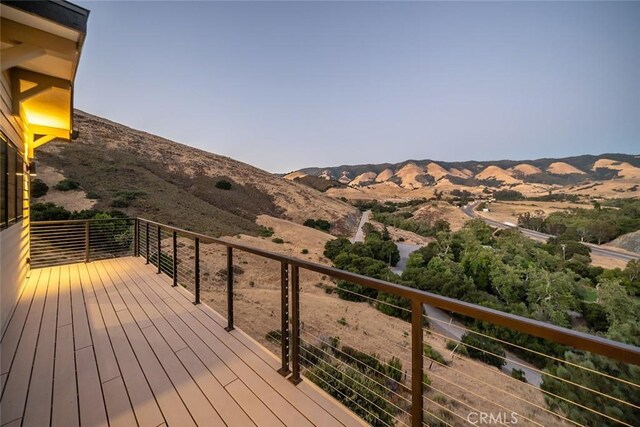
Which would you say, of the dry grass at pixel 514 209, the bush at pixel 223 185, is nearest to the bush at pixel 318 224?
the bush at pixel 223 185

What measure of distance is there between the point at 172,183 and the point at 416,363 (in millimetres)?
26421

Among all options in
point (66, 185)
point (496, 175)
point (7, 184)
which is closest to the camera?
point (7, 184)

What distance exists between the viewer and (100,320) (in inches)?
122

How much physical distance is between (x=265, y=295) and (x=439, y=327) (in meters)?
7.57

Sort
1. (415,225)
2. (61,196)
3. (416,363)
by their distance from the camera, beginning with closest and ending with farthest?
(416,363)
(61,196)
(415,225)

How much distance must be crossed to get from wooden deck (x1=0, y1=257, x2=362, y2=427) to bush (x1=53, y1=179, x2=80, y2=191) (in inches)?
672

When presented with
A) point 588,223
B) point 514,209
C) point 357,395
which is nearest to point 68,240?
point 357,395

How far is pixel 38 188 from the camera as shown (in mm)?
15102

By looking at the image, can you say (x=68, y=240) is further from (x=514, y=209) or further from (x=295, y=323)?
(x=514, y=209)

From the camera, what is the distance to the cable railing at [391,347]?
1.29 meters

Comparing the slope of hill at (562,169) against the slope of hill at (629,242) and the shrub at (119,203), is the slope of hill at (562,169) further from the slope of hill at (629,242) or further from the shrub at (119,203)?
the shrub at (119,203)

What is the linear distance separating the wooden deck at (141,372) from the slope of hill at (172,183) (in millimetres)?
12972

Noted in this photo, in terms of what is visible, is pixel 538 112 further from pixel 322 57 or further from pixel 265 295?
pixel 265 295

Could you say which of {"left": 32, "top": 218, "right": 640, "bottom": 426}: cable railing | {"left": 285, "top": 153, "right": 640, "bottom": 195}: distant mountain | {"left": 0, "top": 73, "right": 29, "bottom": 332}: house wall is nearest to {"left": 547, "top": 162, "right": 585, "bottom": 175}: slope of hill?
{"left": 285, "top": 153, "right": 640, "bottom": 195}: distant mountain
